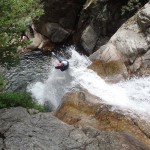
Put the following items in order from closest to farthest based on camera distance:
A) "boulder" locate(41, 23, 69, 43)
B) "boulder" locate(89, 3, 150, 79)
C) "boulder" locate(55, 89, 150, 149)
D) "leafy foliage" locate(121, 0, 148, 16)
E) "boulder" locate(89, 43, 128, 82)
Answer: "boulder" locate(55, 89, 150, 149), "boulder" locate(89, 43, 128, 82), "boulder" locate(89, 3, 150, 79), "leafy foliage" locate(121, 0, 148, 16), "boulder" locate(41, 23, 69, 43)

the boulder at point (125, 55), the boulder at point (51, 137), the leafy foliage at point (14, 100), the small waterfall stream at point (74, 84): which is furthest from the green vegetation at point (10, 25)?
the boulder at point (125, 55)

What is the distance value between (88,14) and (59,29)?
4439 mm

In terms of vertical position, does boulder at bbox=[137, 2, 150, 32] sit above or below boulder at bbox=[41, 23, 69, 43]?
above

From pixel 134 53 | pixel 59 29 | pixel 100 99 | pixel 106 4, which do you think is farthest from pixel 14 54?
pixel 59 29

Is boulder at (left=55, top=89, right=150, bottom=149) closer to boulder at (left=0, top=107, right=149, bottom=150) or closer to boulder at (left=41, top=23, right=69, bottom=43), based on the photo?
boulder at (left=0, top=107, right=149, bottom=150)

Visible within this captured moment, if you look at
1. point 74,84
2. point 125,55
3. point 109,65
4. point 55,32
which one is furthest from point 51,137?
point 55,32

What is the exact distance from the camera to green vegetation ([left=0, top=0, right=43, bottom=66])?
15297 mm

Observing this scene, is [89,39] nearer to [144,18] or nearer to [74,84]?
[144,18]

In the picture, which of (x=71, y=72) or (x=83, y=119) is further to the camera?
(x=71, y=72)

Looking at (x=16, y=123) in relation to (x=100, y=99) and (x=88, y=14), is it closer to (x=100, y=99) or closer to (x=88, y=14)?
(x=100, y=99)

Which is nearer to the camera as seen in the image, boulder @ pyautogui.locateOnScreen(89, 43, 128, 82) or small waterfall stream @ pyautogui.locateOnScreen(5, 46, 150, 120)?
small waterfall stream @ pyautogui.locateOnScreen(5, 46, 150, 120)

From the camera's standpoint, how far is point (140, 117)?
14797 mm

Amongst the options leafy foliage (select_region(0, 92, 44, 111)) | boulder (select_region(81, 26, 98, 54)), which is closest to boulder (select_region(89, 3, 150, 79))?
leafy foliage (select_region(0, 92, 44, 111))

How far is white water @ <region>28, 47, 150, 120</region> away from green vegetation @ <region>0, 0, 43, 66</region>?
4.43 metres
